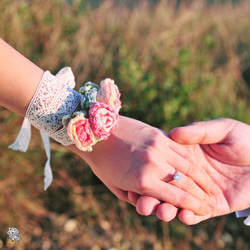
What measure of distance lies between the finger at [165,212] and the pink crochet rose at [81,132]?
1.64ft

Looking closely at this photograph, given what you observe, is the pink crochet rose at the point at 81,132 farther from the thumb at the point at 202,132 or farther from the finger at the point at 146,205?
the thumb at the point at 202,132

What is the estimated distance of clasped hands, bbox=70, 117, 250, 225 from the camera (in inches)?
65.4

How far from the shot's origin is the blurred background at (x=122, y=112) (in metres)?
2.48

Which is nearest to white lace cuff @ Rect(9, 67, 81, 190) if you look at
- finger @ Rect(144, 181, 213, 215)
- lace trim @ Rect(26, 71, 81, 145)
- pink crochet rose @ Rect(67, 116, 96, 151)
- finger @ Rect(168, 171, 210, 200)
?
lace trim @ Rect(26, 71, 81, 145)

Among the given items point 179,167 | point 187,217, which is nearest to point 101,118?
point 179,167

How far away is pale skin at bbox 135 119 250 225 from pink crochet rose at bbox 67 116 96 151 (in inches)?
17.2

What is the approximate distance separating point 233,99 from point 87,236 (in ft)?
7.43

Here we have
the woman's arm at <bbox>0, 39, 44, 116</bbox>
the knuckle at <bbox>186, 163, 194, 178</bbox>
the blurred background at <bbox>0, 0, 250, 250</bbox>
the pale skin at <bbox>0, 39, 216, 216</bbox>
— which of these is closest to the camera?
the woman's arm at <bbox>0, 39, 44, 116</bbox>

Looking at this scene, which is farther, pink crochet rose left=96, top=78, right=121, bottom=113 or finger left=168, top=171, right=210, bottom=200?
finger left=168, top=171, right=210, bottom=200

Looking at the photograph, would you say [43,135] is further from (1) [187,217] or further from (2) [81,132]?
(1) [187,217]

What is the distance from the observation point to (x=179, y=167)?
179 cm

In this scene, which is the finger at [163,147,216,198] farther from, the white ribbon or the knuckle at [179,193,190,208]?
the white ribbon

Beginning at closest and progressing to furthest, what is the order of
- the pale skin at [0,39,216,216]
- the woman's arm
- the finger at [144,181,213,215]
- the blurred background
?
1. the woman's arm
2. the pale skin at [0,39,216,216]
3. the finger at [144,181,213,215]
4. the blurred background

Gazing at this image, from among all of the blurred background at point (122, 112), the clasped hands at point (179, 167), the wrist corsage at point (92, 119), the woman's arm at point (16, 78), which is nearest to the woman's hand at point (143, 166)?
the clasped hands at point (179, 167)
